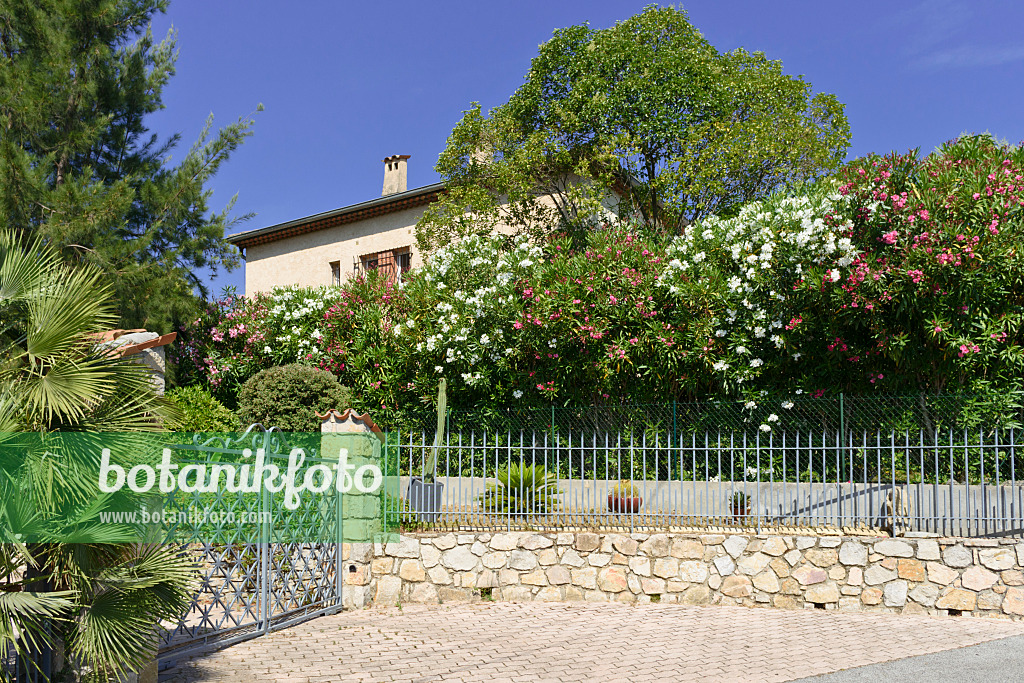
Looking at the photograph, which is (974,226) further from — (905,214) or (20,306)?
(20,306)

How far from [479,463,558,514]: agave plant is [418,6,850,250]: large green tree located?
6518 mm

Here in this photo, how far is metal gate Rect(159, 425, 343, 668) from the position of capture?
20.7ft

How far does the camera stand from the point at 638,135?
14672 millimetres

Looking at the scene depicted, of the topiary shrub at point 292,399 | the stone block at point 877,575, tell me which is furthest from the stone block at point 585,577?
the topiary shrub at point 292,399

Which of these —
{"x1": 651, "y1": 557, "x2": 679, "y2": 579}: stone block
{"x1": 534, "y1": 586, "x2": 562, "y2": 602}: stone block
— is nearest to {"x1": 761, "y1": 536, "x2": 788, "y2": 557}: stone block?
{"x1": 651, "y1": 557, "x2": 679, "y2": 579}: stone block

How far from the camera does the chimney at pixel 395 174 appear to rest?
22.9m

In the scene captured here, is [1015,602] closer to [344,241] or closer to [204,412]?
[204,412]

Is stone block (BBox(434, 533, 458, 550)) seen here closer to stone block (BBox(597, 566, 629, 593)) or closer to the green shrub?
stone block (BBox(597, 566, 629, 593))

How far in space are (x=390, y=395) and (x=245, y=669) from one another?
7.50 meters

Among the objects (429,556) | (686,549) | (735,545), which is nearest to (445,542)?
(429,556)

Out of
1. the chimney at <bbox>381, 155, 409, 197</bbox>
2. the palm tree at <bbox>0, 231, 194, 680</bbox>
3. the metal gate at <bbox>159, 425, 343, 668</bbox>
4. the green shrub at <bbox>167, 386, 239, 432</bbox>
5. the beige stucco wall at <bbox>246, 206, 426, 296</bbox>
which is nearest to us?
the palm tree at <bbox>0, 231, 194, 680</bbox>

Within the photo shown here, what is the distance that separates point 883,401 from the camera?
927 centimetres

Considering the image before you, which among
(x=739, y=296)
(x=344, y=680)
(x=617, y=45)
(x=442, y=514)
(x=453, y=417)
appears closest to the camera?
(x=344, y=680)

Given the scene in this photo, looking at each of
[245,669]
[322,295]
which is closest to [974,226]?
[245,669]
